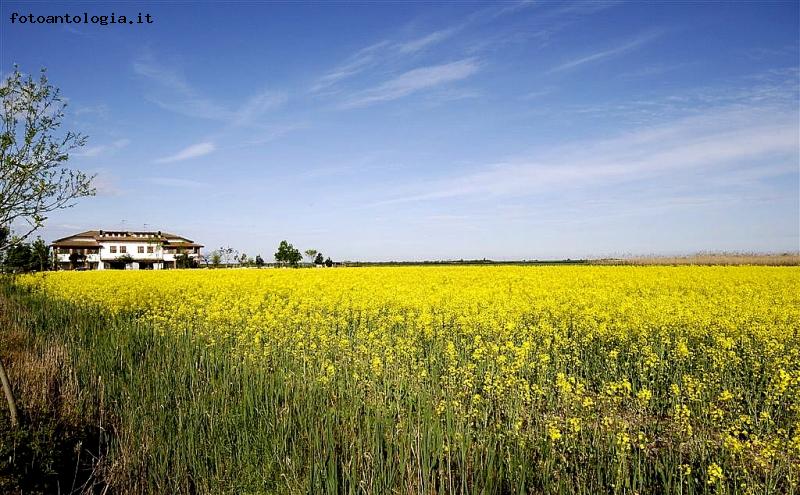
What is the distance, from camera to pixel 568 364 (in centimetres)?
916

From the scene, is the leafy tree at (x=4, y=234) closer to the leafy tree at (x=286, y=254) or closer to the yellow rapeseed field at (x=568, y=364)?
the yellow rapeseed field at (x=568, y=364)

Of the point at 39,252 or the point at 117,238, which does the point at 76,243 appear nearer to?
the point at 117,238

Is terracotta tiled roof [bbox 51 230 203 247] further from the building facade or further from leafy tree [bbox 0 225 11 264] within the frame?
leafy tree [bbox 0 225 11 264]

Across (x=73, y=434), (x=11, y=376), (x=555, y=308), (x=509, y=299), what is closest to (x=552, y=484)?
(x=73, y=434)

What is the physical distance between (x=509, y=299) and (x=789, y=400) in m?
8.33

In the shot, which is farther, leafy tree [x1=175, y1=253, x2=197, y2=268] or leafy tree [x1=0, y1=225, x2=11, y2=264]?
leafy tree [x1=175, y1=253, x2=197, y2=268]

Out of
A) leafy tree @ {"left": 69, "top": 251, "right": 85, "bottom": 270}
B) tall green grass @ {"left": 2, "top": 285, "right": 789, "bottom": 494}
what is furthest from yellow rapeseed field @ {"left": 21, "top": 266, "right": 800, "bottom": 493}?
leafy tree @ {"left": 69, "top": 251, "right": 85, "bottom": 270}

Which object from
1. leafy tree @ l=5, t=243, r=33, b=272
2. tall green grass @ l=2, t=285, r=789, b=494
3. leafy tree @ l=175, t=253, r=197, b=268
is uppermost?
leafy tree @ l=175, t=253, r=197, b=268

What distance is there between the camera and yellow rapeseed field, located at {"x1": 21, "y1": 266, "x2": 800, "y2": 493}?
16.9 feet

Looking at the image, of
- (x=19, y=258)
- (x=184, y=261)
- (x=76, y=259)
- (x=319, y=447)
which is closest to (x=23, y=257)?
(x=19, y=258)

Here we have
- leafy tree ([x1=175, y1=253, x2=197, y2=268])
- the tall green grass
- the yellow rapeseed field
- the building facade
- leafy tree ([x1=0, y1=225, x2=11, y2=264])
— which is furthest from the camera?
the building facade

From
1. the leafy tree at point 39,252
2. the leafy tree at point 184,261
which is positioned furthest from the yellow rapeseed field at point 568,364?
the leafy tree at point 184,261

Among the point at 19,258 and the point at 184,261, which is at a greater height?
the point at 184,261

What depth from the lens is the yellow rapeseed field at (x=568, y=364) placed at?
5148mm
